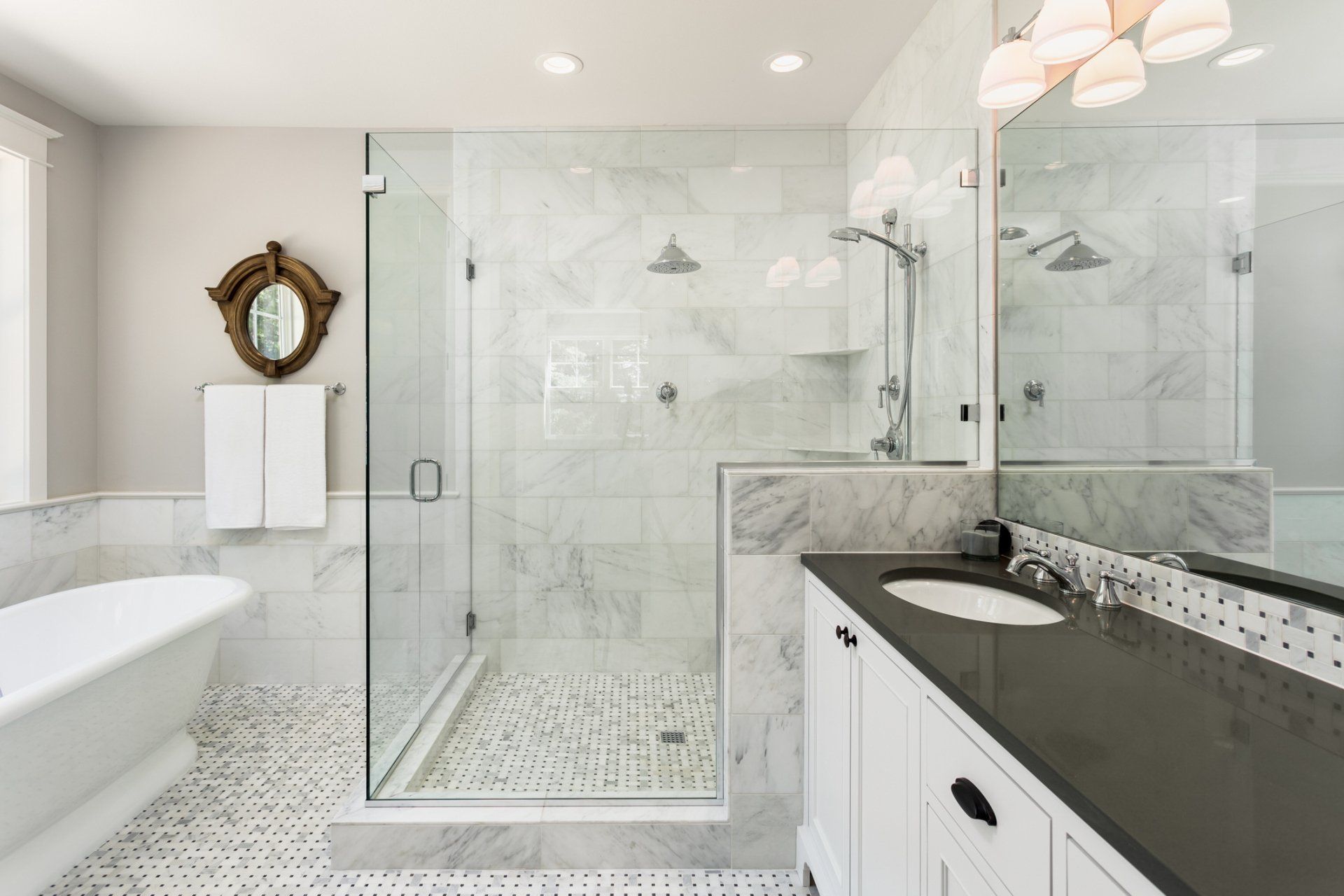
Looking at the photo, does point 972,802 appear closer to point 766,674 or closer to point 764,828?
point 766,674

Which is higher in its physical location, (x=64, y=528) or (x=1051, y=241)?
(x=1051, y=241)

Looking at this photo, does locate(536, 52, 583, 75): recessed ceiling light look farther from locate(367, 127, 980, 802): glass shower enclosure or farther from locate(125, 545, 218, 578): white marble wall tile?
locate(125, 545, 218, 578): white marble wall tile

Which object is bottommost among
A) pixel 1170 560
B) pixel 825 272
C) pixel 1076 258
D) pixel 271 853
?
pixel 271 853

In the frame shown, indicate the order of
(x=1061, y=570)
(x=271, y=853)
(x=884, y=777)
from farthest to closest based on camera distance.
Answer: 1. (x=271, y=853)
2. (x=1061, y=570)
3. (x=884, y=777)

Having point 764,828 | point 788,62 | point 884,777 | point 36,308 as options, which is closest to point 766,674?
point 764,828

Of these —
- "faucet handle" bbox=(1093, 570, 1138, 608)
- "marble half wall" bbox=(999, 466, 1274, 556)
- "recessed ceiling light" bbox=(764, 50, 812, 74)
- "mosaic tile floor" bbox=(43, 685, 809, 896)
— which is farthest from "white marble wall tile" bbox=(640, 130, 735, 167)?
"mosaic tile floor" bbox=(43, 685, 809, 896)

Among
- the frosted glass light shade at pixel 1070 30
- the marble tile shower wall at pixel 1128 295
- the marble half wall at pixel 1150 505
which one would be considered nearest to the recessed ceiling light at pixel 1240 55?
the marble tile shower wall at pixel 1128 295

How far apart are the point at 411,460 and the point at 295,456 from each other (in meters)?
1.40

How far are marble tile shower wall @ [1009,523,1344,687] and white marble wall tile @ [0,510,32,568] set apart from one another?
13.1 feet

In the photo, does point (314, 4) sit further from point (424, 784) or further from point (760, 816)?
point (760, 816)

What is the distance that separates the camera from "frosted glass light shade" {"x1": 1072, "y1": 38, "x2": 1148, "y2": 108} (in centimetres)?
125

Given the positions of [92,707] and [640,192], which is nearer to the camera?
[92,707]

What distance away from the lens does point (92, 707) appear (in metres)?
1.79

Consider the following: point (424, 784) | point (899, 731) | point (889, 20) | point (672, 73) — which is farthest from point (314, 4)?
point (899, 731)
